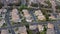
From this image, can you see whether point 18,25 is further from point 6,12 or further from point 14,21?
point 6,12

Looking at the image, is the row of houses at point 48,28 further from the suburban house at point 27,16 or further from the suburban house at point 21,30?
the suburban house at point 27,16

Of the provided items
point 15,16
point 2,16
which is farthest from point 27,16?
point 2,16

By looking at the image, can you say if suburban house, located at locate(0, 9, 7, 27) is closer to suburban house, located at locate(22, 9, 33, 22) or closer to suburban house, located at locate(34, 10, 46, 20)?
suburban house, located at locate(22, 9, 33, 22)

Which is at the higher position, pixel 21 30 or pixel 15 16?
pixel 15 16

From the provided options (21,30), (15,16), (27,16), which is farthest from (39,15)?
(21,30)

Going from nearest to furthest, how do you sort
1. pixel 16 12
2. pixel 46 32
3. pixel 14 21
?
pixel 46 32, pixel 14 21, pixel 16 12

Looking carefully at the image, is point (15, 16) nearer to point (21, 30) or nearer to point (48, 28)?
point (21, 30)

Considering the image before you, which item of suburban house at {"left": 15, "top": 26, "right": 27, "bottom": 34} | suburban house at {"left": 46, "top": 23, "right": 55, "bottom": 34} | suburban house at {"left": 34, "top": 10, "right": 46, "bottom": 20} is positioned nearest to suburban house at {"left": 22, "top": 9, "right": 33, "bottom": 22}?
suburban house at {"left": 34, "top": 10, "right": 46, "bottom": 20}

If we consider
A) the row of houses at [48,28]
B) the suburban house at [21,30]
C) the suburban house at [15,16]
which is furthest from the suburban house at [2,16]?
the row of houses at [48,28]

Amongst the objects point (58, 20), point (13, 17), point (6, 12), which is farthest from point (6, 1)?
point (58, 20)

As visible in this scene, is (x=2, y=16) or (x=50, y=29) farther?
(x=2, y=16)

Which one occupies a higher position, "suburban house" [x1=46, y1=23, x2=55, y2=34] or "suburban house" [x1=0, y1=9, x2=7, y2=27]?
"suburban house" [x1=0, y1=9, x2=7, y2=27]
